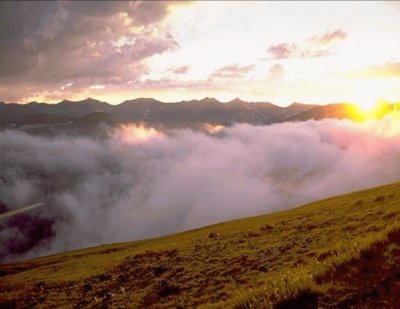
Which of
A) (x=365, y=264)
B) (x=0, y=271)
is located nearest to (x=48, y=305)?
(x=365, y=264)

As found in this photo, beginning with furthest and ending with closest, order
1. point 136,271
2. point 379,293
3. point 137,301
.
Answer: point 136,271 < point 137,301 < point 379,293

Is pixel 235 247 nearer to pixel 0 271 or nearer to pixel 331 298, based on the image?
pixel 331 298

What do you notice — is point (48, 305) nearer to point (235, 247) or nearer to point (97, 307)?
point (97, 307)

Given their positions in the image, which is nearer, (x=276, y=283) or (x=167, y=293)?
(x=276, y=283)

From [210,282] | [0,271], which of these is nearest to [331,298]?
[210,282]

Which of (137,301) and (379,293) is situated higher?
(379,293)

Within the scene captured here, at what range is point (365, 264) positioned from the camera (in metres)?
13.1

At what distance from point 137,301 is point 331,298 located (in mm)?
16820

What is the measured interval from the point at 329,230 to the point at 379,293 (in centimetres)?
2416

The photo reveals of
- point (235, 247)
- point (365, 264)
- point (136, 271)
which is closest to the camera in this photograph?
point (365, 264)

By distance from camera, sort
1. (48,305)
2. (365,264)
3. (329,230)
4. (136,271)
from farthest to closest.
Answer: (136,271) < (329,230) < (48,305) < (365,264)

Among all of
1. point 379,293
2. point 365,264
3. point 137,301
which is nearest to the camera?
point 379,293

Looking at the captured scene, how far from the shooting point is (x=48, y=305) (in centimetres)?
3194

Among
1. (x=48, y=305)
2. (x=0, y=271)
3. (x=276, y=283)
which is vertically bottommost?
(x=0, y=271)
